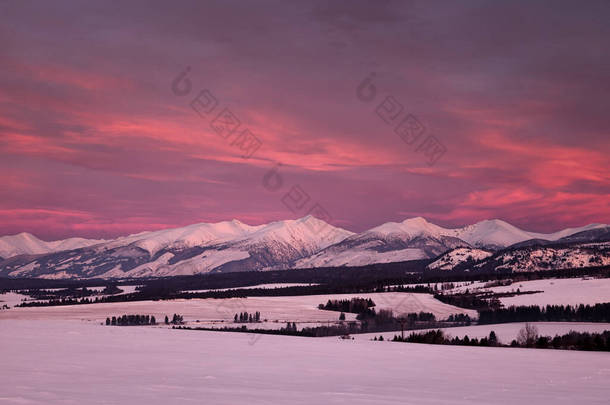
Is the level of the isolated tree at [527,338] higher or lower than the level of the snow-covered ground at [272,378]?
lower

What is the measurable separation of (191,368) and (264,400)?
17743 mm

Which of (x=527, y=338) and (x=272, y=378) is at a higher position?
(x=272, y=378)

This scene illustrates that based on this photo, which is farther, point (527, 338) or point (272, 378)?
point (527, 338)

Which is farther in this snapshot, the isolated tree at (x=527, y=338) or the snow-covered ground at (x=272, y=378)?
the isolated tree at (x=527, y=338)

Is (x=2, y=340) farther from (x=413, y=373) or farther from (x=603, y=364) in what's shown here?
(x=603, y=364)

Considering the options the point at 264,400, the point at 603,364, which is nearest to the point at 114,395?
the point at 264,400

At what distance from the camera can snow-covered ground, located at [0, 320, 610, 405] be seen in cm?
2838

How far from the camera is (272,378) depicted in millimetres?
37969

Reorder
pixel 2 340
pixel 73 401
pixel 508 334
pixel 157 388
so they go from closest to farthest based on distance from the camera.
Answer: pixel 73 401 → pixel 157 388 → pixel 2 340 → pixel 508 334

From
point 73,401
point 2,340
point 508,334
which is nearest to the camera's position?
point 73,401

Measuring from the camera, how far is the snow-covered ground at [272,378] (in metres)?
28.4

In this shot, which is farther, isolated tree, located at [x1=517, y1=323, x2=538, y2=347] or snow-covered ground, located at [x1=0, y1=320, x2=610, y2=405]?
isolated tree, located at [x1=517, y1=323, x2=538, y2=347]

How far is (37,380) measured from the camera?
106 ft

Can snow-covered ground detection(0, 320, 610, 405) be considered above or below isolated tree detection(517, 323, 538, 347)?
above
